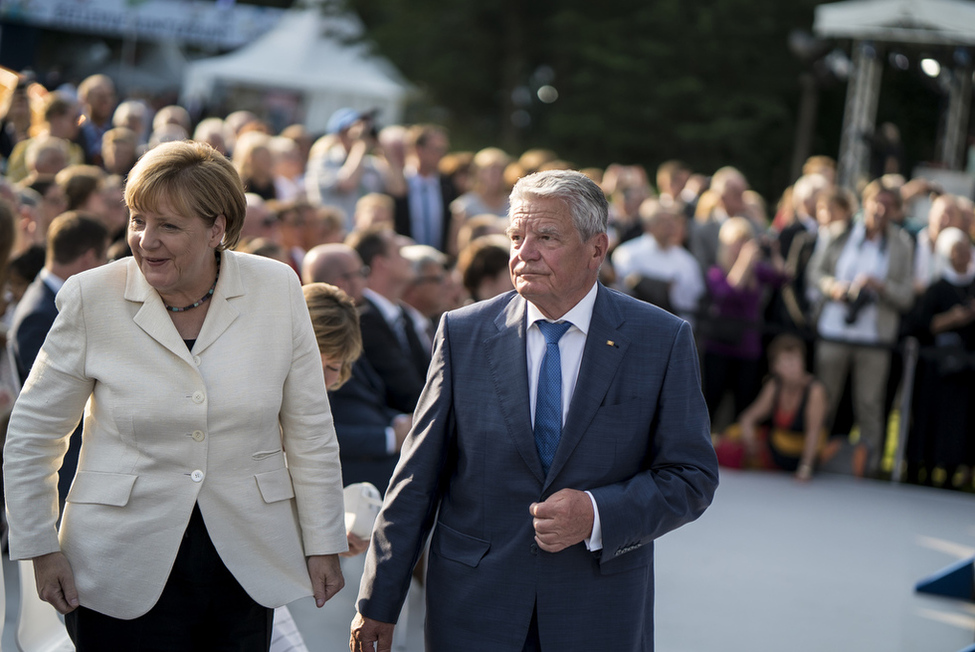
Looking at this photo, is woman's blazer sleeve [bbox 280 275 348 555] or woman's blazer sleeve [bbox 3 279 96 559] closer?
woman's blazer sleeve [bbox 3 279 96 559]

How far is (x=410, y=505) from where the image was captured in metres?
2.88

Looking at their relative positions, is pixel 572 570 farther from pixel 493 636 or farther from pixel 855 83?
pixel 855 83

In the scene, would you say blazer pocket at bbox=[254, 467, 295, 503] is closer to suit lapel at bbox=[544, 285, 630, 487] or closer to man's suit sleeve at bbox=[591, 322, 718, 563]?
suit lapel at bbox=[544, 285, 630, 487]

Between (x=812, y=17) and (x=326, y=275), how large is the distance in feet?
83.4

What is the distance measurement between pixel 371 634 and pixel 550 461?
0.64m

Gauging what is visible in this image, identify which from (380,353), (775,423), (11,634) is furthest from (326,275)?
(775,423)

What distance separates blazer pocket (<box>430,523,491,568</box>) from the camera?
2828 mm

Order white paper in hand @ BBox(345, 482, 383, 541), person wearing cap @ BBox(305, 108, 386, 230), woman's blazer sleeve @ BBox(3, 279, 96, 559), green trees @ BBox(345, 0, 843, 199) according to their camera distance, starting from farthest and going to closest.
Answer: green trees @ BBox(345, 0, 843, 199)
person wearing cap @ BBox(305, 108, 386, 230)
white paper in hand @ BBox(345, 482, 383, 541)
woman's blazer sleeve @ BBox(3, 279, 96, 559)

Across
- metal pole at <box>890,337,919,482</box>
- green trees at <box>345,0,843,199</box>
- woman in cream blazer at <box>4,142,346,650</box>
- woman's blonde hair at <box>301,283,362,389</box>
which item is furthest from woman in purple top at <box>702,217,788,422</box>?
green trees at <box>345,0,843,199</box>

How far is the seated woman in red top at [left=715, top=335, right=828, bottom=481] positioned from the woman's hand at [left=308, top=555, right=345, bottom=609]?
6.34 metres

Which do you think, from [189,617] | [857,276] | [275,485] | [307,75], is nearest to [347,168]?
[857,276]

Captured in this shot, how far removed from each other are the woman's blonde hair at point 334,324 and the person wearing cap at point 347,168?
5.43m

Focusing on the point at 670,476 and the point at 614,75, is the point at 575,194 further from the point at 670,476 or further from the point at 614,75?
the point at 614,75

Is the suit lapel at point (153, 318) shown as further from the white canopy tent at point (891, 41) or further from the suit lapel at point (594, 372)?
the white canopy tent at point (891, 41)
